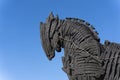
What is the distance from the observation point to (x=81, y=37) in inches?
321

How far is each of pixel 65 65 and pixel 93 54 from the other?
2.06 feet

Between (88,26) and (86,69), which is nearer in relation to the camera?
(86,69)

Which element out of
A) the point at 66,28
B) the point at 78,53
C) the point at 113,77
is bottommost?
the point at 113,77

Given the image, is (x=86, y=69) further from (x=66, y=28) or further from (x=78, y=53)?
(x=66, y=28)

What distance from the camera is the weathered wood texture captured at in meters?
7.96

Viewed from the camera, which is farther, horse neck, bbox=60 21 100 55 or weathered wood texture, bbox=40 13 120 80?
horse neck, bbox=60 21 100 55

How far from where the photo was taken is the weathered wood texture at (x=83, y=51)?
796 centimetres

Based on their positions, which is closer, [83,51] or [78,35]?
[83,51]

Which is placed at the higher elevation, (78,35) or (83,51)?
(78,35)

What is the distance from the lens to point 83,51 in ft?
26.4

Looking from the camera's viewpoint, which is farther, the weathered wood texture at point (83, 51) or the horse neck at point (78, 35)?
the horse neck at point (78, 35)

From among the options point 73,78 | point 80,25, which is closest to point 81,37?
point 80,25

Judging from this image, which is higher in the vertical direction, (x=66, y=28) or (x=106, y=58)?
(x=66, y=28)

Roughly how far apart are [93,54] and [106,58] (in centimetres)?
26
